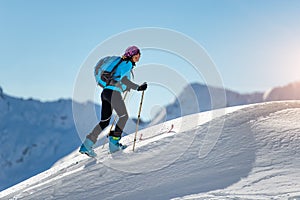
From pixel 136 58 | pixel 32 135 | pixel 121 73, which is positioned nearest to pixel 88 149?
pixel 121 73

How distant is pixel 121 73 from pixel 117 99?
0.60 metres

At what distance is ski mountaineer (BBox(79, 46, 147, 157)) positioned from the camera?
799cm

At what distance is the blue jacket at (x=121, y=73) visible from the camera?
7895 millimetres

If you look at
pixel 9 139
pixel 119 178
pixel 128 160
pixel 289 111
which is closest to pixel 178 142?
pixel 128 160

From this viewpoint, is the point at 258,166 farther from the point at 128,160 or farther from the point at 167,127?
the point at 167,127

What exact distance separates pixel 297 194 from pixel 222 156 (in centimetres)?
195

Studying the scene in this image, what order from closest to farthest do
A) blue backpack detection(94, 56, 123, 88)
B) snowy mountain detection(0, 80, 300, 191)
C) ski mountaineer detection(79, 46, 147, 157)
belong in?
1. blue backpack detection(94, 56, 123, 88)
2. ski mountaineer detection(79, 46, 147, 157)
3. snowy mountain detection(0, 80, 300, 191)

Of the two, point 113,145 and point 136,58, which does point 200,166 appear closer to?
point 113,145

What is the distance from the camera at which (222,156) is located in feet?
22.5

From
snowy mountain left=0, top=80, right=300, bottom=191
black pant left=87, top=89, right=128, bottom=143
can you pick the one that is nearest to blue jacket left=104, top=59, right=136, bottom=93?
black pant left=87, top=89, right=128, bottom=143

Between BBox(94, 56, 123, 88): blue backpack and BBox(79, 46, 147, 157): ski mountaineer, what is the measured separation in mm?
60

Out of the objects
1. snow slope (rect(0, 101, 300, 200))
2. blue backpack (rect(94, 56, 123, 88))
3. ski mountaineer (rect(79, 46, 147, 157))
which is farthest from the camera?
ski mountaineer (rect(79, 46, 147, 157))

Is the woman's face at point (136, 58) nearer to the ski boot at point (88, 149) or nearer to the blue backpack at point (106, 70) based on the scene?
the blue backpack at point (106, 70)

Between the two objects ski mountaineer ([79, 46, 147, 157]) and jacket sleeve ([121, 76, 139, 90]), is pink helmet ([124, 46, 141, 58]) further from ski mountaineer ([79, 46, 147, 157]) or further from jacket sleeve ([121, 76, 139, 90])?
jacket sleeve ([121, 76, 139, 90])
